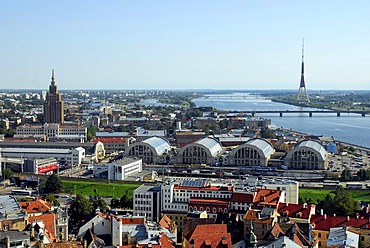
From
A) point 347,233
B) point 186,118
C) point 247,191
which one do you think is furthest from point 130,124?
point 347,233

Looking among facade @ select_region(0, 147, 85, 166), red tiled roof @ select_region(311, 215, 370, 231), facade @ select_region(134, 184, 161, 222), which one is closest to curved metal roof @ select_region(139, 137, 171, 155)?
facade @ select_region(0, 147, 85, 166)

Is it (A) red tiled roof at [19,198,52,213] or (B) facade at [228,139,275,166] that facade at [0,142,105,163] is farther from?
(A) red tiled roof at [19,198,52,213]

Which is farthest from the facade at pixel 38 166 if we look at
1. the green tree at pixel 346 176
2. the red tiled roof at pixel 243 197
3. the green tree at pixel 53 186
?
the green tree at pixel 346 176

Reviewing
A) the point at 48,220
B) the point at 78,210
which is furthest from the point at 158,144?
the point at 48,220

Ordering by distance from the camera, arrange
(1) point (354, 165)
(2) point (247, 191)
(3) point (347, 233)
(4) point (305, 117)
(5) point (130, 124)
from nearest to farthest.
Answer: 1. (3) point (347, 233)
2. (2) point (247, 191)
3. (1) point (354, 165)
4. (5) point (130, 124)
5. (4) point (305, 117)

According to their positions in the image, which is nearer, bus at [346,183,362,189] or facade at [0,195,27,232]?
facade at [0,195,27,232]

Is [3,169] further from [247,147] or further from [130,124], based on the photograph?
[130,124]
